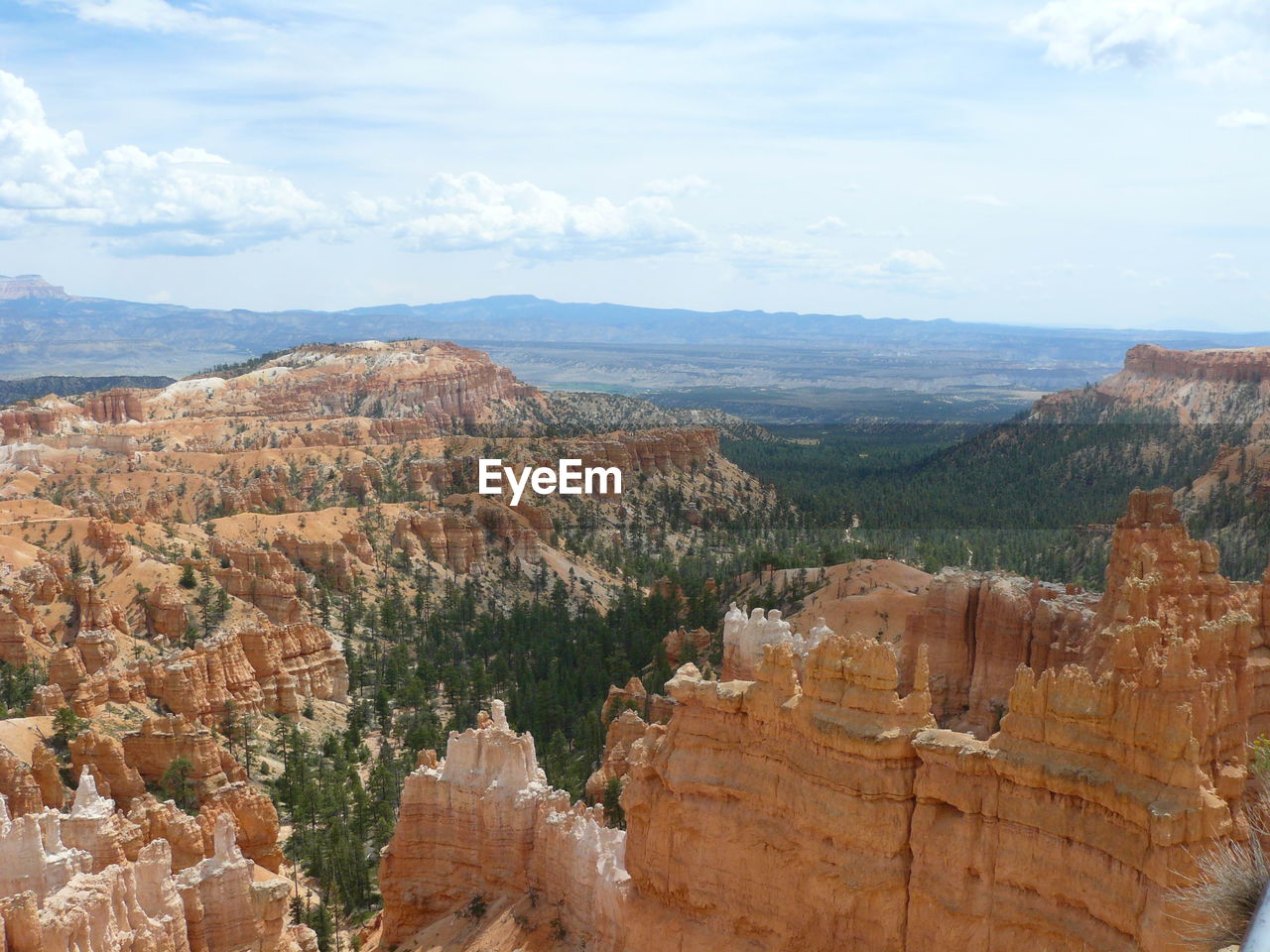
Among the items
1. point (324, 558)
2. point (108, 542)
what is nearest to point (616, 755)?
point (108, 542)

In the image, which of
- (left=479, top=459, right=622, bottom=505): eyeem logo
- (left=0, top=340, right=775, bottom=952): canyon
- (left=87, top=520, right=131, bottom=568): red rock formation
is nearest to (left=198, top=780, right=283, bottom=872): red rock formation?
(left=0, top=340, right=775, bottom=952): canyon

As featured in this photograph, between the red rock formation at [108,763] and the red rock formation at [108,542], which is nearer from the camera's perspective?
the red rock formation at [108,763]

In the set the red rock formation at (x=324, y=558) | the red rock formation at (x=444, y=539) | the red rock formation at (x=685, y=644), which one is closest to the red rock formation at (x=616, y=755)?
the red rock formation at (x=685, y=644)

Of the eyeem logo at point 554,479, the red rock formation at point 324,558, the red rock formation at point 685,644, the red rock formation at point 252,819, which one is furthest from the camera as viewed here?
the eyeem logo at point 554,479

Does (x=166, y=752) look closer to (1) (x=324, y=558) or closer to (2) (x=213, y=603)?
(2) (x=213, y=603)

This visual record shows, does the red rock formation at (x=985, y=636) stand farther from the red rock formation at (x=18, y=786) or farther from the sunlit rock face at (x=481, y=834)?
the red rock formation at (x=18, y=786)
